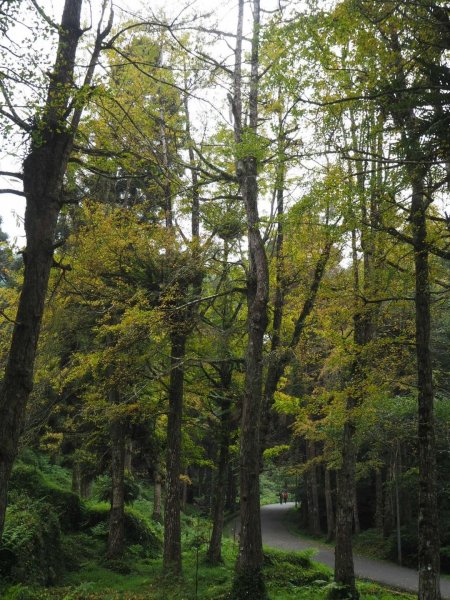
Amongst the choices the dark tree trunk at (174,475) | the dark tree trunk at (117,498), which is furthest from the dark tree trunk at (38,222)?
the dark tree trunk at (117,498)

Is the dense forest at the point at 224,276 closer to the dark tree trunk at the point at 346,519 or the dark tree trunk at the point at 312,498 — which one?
the dark tree trunk at the point at 346,519

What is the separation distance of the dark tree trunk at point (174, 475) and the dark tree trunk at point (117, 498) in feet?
6.58

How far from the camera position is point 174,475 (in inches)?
504

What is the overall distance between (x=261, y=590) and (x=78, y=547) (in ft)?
25.1

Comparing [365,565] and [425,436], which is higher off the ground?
[425,436]

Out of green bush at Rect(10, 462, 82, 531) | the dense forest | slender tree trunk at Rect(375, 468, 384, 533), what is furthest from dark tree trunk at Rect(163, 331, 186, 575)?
slender tree trunk at Rect(375, 468, 384, 533)

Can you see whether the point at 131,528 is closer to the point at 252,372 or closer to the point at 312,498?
the point at 252,372

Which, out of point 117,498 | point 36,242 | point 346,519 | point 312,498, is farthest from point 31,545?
point 312,498

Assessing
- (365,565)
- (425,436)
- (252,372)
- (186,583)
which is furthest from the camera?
(365,565)

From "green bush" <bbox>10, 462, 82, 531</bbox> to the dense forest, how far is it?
79 millimetres

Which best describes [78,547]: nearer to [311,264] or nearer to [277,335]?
[277,335]

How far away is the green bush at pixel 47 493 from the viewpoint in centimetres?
1447

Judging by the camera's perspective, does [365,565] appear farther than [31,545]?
Yes

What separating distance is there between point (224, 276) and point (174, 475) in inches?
208
